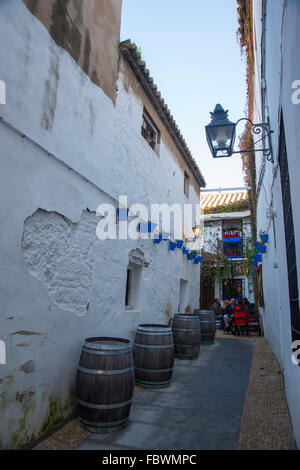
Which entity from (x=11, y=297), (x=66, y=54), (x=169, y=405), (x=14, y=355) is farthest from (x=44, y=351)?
(x=66, y=54)

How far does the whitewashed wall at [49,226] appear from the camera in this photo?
2643 millimetres

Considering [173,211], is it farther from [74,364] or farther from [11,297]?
[11,297]

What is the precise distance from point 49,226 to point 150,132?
4.25m

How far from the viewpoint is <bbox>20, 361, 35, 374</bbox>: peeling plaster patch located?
2722 mm

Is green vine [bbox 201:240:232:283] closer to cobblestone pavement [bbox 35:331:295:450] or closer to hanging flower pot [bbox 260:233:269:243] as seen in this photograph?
hanging flower pot [bbox 260:233:269:243]

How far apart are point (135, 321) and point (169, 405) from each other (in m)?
1.66

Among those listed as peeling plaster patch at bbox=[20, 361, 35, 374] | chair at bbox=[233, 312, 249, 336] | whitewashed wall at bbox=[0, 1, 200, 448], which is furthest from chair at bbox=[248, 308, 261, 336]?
peeling plaster patch at bbox=[20, 361, 35, 374]

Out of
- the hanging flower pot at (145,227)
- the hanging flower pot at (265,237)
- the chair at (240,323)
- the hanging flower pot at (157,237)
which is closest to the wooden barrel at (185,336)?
the hanging flower pot at (157,237)

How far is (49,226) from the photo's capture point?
3.17 metres

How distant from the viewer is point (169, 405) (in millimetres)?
3744

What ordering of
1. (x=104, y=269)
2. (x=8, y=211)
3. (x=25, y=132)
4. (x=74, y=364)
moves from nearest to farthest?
(x=8, y=211) → (x=25, y=132) → (x=74, y=364) → (x=104, y=269)

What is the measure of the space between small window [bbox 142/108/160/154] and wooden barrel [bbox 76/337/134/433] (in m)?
4.58

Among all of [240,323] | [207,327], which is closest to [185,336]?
[207,327]

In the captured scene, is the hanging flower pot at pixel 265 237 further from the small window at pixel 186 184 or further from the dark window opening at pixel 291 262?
the dark window opening at pixel 291 262
